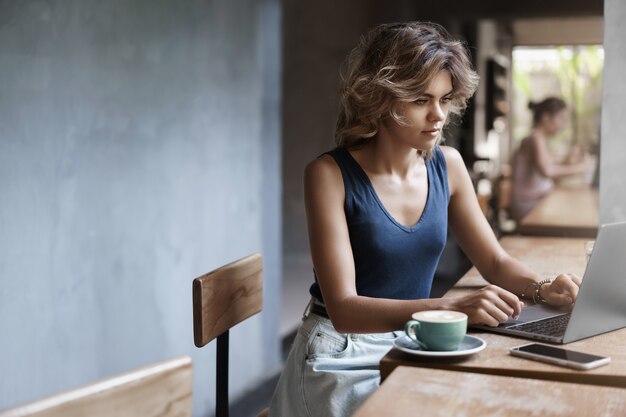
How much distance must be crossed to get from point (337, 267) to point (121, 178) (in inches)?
52.8

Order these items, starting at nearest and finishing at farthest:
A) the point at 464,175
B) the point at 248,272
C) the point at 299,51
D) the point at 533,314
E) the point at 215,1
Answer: the point at 533,314
the point at 248,272
the point at 464,175
the point at 215,1
the point at 299,51

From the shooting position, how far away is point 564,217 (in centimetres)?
400

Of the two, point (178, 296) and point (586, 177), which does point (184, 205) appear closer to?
point (178, 296)

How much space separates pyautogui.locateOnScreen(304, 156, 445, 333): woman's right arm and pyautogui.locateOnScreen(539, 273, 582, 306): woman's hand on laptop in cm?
38

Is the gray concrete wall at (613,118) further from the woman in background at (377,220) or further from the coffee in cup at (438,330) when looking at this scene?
the coffee in cup at (438,330)

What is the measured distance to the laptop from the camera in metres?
1.53

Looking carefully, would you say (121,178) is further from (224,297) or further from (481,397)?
(481,397)

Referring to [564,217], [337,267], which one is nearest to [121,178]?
[337,267]

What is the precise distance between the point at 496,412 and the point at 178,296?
2272 millimetres

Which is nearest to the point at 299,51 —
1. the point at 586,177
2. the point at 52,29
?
the point at 586,177

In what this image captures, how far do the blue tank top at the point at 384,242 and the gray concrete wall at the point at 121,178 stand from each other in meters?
0.99

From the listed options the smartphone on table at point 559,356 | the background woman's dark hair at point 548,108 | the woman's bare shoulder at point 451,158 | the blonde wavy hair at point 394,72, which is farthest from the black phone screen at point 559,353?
the background woman's dark hair at point 548,108

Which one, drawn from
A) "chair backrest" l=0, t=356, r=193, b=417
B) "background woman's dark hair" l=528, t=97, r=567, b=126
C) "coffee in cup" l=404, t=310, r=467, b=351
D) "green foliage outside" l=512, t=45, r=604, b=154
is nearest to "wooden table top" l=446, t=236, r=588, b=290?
"coffee in cup" l=404, t=310, r=467, b=351

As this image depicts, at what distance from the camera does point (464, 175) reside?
2.16 m
